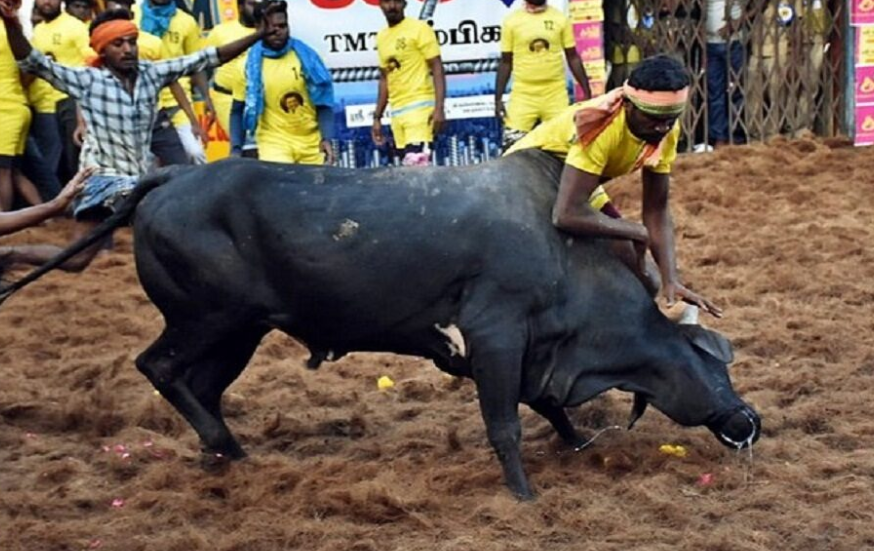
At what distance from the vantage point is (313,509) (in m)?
4.94

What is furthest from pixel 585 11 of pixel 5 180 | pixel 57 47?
pixel 5 180

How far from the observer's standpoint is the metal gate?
12242 millimetres

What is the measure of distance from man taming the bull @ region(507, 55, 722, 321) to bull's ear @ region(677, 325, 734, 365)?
0.37 ft

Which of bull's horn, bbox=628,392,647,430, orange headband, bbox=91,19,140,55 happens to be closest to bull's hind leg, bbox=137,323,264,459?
bull's horn, bbox=628,392,647,430

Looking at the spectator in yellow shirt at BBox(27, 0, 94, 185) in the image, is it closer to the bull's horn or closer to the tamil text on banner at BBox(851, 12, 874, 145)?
the bull's horn

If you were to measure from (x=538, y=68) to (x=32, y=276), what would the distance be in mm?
5946

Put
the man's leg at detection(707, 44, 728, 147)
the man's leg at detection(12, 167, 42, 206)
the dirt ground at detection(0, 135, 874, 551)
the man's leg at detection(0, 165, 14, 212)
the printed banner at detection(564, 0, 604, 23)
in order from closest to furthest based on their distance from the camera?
the dirt ground at detection(0, 135, 874, 551), the man's leg at detection(0, 165, 14, 212), the man's leg at detection(12, 167, 42, 206), the printed banner at detection(564, 0, 604, 23), the man's leg at detection(707, 44, 728, 147)

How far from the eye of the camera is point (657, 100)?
193 inches

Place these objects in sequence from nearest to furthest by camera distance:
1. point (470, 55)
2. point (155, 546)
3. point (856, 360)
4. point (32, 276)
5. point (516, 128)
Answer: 1. point (155, 546)
2. point (32, 276)
3. point (856, 360)
4. point (516, 128)
5. point (470, 55)

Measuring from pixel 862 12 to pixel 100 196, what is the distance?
7.16 metres

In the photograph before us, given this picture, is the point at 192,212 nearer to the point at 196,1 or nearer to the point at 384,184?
the point at 384,184

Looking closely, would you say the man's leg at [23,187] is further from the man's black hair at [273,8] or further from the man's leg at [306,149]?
the man's black hair at [273,8]

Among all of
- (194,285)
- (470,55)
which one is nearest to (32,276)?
(194,285)

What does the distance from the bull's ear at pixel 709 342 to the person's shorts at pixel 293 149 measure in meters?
4.14
